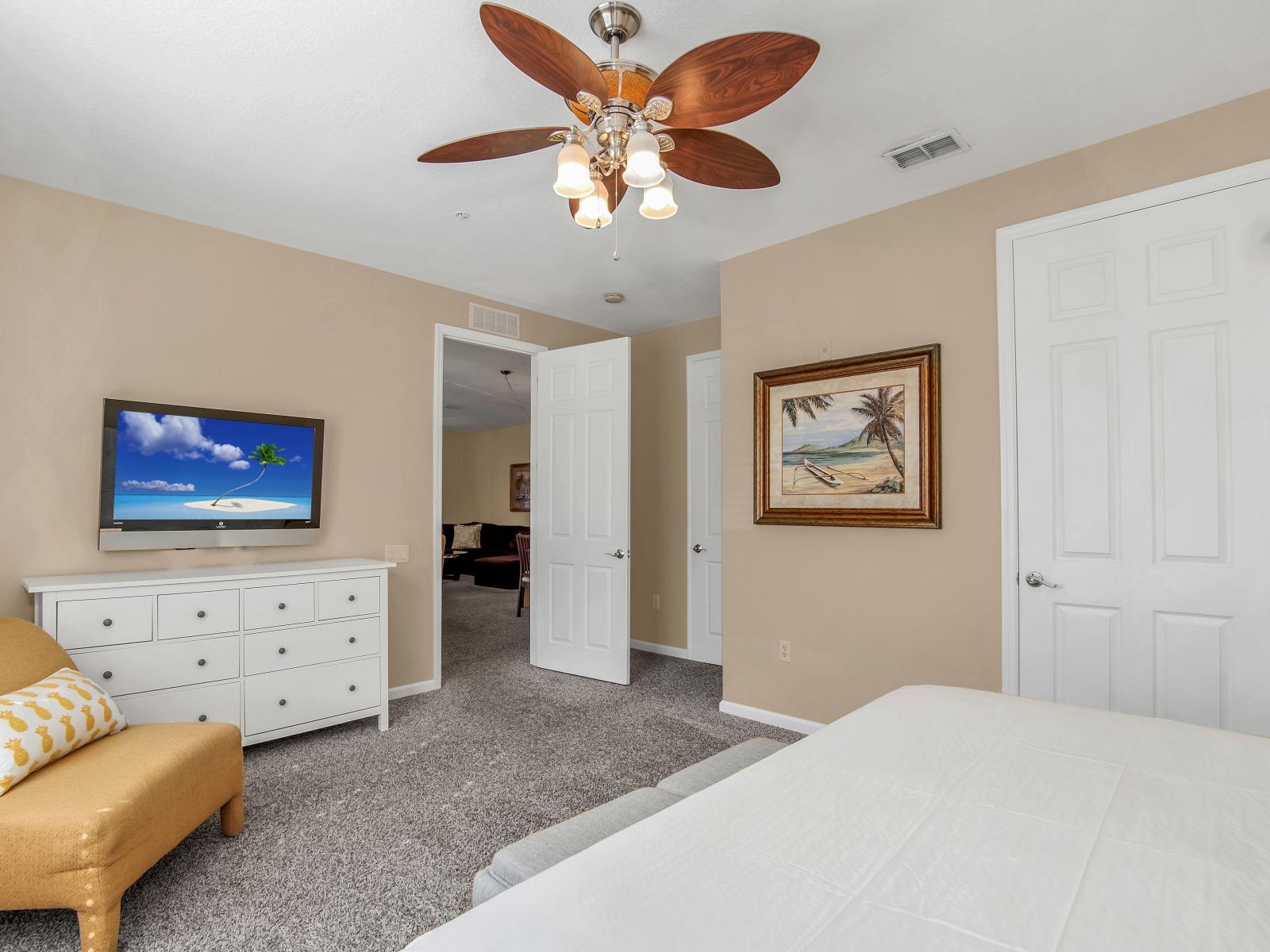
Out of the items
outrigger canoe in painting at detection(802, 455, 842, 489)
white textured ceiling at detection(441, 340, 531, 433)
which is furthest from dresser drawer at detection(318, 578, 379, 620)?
outrigger canoe in painting at detection(802, 455, 842, 489)

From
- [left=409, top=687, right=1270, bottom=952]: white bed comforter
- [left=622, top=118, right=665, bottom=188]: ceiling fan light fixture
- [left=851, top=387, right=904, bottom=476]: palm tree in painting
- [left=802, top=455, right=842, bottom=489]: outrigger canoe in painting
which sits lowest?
[left=409, top=687, right=1270, bottom=952]: white bed comforter

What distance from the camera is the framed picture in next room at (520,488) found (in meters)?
10.1

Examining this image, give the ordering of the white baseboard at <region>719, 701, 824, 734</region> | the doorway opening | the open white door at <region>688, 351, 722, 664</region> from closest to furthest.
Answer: the white baseboard at <region>719, 701, 824, 734</region> → the doorway opening → the open white door at <region>688, 351, 722, 664</region>

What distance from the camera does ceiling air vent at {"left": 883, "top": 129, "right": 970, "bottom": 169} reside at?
8.36 feet

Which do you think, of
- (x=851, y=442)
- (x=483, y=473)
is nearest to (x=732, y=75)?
(x=851, y=442)

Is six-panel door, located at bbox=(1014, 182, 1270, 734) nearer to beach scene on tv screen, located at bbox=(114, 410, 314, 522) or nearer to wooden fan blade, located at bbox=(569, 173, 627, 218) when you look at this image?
wooden fan blade, located at bbox=(569, 173, 627, 218)

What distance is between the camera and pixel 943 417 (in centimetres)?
295

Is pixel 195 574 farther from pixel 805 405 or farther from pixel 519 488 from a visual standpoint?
pixel 519 488

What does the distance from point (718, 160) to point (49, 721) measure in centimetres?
258

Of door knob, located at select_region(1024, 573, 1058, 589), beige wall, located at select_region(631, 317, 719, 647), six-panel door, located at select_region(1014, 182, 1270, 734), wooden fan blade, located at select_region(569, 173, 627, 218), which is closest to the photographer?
wooden fan blade, located at select_region(569, 173, 627, 218)

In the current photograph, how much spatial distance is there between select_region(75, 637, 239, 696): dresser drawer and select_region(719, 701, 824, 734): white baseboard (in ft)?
8.06

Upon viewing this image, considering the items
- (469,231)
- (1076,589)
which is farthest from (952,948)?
(469,231)

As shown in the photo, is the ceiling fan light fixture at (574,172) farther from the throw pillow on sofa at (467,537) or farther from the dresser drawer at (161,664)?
the throw pillow on sofa at (467,537)

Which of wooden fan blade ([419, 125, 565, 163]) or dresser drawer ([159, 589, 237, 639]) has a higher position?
wooden fan blade ([419, 125, 565, 163])
